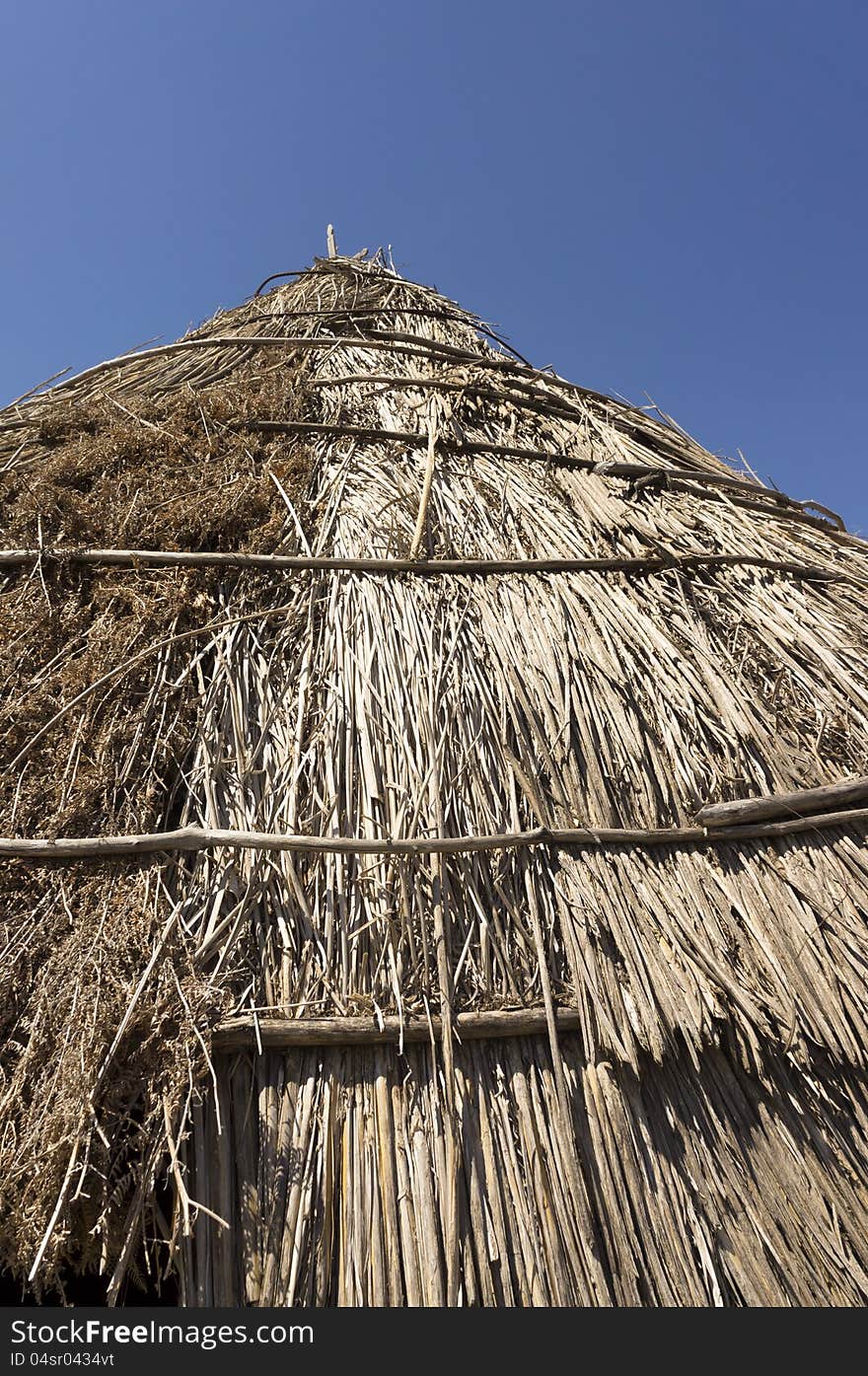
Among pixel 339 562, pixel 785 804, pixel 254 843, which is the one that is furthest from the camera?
pixel 339 562

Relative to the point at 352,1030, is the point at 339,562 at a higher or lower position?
higher

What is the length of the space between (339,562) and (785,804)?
159 centimetres

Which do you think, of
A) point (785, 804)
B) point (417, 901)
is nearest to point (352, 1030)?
point (417, 901)

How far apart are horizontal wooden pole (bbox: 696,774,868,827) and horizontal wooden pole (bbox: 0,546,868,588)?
3.24 feet

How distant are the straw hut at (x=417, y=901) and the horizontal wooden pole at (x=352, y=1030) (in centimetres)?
1

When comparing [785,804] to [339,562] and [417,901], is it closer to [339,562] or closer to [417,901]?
[417,901]

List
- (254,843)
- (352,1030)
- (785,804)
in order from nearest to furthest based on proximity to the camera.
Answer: (352,1030), (254,843), (785,804)

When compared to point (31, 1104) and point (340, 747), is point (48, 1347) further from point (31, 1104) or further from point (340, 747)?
point (340, 747)

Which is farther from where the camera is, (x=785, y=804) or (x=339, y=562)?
(x=339, y=562)

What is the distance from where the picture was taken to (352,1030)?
1.74m

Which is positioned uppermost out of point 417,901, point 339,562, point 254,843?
point 339,562

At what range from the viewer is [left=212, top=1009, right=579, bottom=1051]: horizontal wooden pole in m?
1.72

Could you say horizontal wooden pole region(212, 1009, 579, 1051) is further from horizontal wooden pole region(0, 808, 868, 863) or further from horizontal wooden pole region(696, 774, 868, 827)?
horizontal wooden pole region(696, 774, 868, 827)

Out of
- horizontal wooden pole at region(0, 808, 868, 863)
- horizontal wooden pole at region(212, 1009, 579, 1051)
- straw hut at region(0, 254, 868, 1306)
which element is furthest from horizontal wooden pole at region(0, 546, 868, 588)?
horizontal wooden pole at region(212, 1009, 579, 1051)
